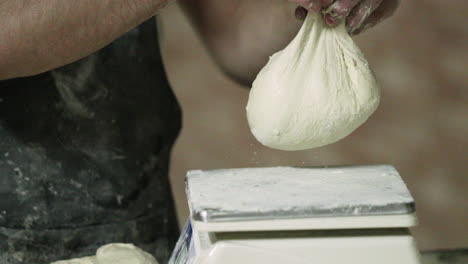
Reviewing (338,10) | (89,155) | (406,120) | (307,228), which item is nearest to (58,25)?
(89,155)

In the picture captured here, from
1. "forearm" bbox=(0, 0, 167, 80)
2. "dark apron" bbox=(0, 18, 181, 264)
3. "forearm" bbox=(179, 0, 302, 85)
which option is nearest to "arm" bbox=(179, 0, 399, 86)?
"forearm" bbox=(179, 0, 302, 85)

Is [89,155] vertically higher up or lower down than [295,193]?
lower down

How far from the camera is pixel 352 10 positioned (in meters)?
1.17

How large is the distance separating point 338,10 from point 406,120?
2.52 m

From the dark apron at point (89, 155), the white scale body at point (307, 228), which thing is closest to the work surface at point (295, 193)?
the white scale body at point (307, 228)

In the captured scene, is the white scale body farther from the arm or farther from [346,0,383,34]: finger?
the arm

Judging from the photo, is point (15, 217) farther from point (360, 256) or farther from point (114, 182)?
point (360, 256)

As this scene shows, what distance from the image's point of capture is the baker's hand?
3.65ft

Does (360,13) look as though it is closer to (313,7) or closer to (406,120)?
(313,7)

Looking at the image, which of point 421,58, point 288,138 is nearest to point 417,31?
point 421,58

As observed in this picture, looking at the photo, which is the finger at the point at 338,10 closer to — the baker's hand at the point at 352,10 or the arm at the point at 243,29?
the baker's hand at the point at 352,10

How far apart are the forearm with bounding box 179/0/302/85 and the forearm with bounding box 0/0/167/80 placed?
0.43 m

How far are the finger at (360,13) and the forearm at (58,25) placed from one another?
0.31 metres

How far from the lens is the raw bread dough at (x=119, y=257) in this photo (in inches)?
47.4
